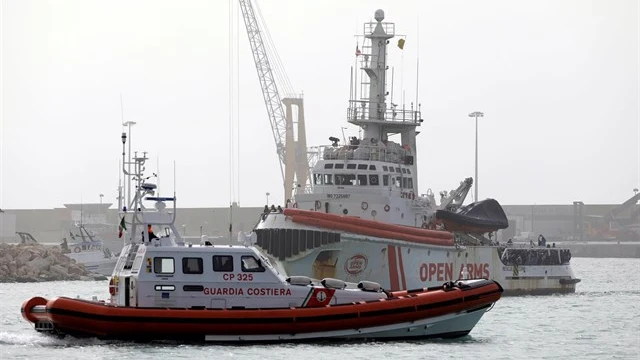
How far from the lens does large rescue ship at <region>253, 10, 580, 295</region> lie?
2035 inches

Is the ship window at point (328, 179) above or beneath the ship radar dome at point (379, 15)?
beneath

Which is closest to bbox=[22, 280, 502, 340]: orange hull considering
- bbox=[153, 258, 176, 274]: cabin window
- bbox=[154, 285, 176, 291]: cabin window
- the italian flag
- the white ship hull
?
bbox=[154, 285, 176, 291]: cabin window

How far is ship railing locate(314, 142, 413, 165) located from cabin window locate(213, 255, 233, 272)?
71.3 ft

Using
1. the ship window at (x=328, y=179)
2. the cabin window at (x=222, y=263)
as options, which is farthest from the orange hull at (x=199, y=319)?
the ship window at (x=328, y=179)

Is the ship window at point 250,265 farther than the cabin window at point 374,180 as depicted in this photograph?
No

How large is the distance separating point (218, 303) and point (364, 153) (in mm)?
23205

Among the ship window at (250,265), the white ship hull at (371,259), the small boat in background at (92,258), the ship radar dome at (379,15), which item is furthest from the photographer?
the small boat in background at (92,258)

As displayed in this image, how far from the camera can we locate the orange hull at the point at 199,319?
34406 mm

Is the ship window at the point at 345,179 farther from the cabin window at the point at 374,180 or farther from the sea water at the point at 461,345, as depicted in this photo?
the sea water at the point at 461,345

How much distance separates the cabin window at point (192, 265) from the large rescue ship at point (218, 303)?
27 millimetres

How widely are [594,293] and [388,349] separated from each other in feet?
123

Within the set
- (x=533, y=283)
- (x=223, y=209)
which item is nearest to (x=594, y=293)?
(x=533, y=283)

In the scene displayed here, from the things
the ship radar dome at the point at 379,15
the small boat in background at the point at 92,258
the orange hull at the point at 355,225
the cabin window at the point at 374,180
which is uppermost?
the ship radar dome at the point at 379,15

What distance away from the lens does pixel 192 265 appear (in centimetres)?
3541
